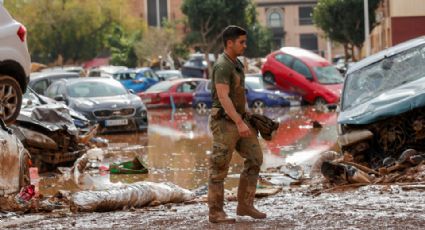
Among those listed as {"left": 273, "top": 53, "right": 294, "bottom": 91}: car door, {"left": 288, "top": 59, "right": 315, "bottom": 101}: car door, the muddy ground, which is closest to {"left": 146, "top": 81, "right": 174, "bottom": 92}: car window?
{"left": 273, "top": 53, "right": 294, "bottom": 91}: car door

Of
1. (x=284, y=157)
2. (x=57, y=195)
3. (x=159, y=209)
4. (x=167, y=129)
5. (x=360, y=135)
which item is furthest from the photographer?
(x=167, y=129)

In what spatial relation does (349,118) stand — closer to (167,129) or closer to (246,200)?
(246,200)

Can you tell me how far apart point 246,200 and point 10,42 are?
550 centimetres

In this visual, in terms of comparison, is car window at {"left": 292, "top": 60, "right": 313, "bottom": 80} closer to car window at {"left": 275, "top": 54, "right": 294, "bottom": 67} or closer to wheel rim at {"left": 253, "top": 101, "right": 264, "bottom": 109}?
car window at {"left": 275, "top": 54, "right": 294, "bottom": 67}

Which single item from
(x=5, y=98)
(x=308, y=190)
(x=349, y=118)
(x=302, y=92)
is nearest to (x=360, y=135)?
(x=349, y=118)

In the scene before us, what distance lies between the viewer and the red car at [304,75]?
36125 millimetres

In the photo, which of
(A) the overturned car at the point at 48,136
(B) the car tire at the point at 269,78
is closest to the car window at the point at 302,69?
(B) the car tire at the point at 269,78

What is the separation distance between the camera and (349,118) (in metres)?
13.1

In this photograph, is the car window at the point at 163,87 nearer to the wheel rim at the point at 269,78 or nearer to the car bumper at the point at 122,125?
the wheel rim at the point at 269,78

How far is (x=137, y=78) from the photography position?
46375mm

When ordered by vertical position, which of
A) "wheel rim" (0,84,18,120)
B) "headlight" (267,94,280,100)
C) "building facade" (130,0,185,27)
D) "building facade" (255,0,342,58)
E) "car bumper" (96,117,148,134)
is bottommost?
"building facade" (255,0,342,58)

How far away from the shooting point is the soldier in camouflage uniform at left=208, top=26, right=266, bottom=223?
8648 millimetres

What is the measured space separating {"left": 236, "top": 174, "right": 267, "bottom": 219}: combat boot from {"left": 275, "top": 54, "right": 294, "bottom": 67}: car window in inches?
1125

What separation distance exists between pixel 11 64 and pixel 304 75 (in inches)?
947
